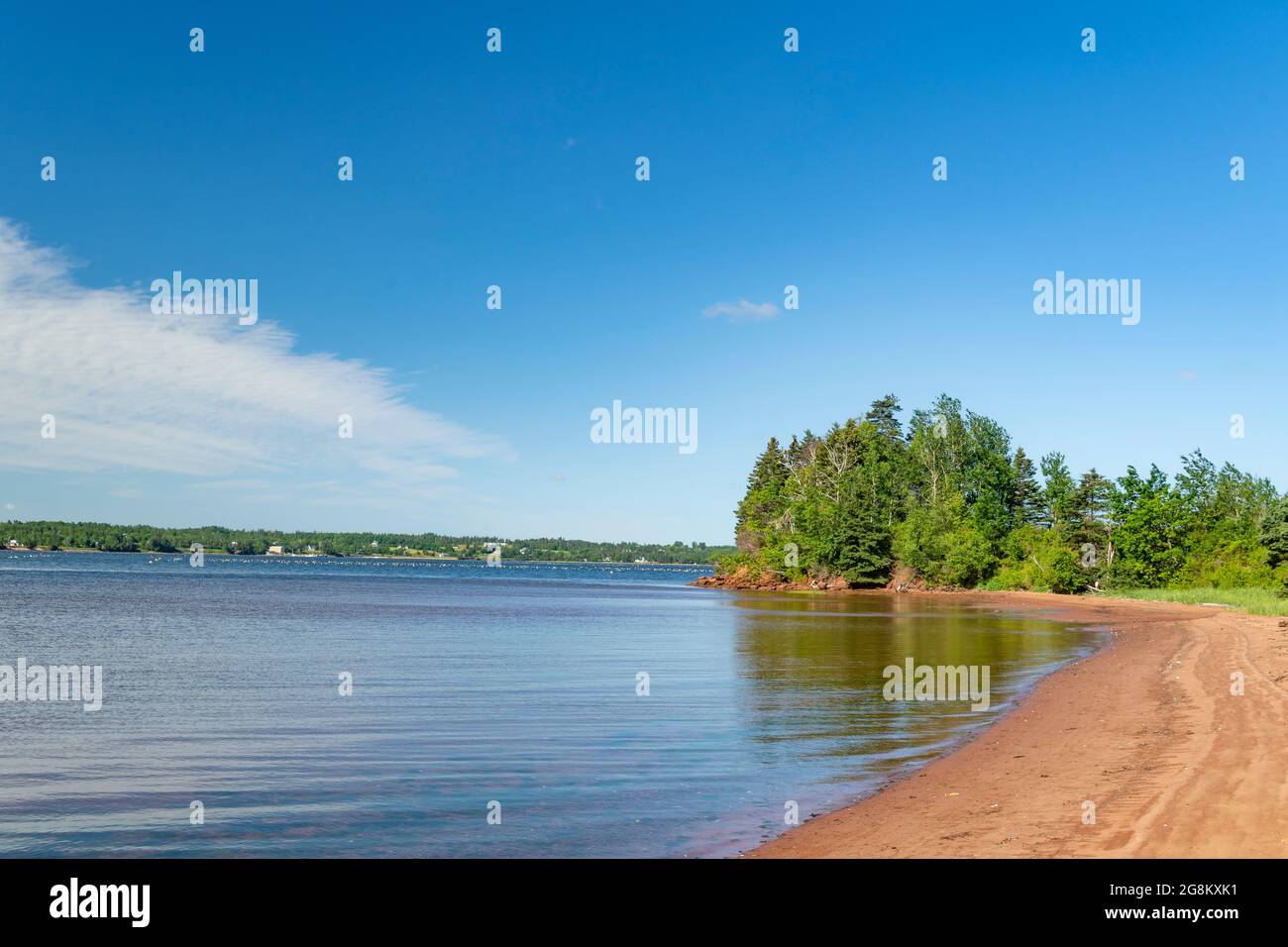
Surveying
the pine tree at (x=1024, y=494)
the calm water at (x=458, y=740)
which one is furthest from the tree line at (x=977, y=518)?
the calm water at (x=458, y=740)

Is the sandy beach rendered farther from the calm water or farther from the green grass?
the green grass

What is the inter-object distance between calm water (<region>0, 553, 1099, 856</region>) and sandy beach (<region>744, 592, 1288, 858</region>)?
1073mm

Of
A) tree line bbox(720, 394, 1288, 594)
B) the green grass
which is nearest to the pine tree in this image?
tree line bbox(720, 394, 1288, 594)

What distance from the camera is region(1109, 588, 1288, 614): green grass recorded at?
5284cm

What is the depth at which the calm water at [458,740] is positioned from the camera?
11.7m

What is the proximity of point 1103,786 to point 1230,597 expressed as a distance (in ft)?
209

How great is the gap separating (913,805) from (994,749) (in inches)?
191

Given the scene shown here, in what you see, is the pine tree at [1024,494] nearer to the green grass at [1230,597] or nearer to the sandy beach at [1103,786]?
the green grass at [1230,597]

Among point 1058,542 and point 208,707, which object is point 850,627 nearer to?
point 208,707

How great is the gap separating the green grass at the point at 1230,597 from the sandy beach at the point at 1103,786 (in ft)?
112

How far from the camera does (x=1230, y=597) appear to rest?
65000 millimetres

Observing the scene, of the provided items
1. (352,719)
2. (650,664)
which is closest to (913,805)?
(352,719)
